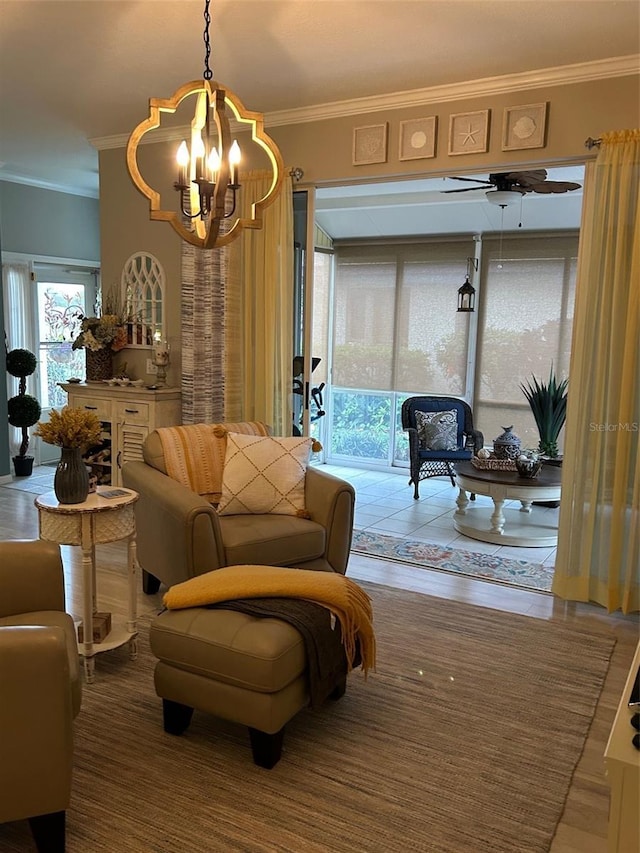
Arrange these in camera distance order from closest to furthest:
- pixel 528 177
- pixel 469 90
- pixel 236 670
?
pixel 236 670, pixel 469 90, pixel 528 177

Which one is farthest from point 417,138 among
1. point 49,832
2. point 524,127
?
point 49,832

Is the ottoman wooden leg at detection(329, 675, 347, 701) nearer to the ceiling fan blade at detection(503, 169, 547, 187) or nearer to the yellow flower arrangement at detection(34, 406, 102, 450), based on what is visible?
the yellow flower arrangement at detection(34, 406, 102, 450)

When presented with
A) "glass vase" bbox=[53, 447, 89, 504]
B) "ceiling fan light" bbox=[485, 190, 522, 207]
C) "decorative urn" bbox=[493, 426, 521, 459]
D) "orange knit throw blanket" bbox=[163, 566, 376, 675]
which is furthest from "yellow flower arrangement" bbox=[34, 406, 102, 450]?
"decorative urn" bbox=[493, 426, 521, 459]

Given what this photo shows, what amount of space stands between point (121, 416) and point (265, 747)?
330 centimetres

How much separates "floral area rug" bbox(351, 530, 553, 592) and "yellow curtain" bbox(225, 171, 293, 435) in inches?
39.2

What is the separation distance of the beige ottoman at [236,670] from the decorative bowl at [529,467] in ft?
10.0

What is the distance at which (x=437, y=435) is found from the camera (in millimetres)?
6414

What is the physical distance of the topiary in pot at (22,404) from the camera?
646cm

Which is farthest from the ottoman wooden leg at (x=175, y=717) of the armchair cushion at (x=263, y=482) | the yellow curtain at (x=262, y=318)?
the yellow curtain at (x=262, y=318)

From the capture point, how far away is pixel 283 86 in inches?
158

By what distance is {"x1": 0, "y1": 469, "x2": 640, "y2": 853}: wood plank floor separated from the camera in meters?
2.16

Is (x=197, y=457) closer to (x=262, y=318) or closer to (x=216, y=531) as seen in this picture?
(x=216, y=531)

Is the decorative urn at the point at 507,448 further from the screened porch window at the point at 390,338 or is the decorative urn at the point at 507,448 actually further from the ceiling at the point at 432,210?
the ceiling at the point at 432,210

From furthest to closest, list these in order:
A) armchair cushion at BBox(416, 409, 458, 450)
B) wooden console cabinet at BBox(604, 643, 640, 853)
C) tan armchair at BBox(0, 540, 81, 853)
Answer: armchair cushion at BBox(416, 409, 458, 450)
tan armchair at BBox(0, 540, 81, 853)
wooden console cabinet at BBox(604, 643, 640, 853)
